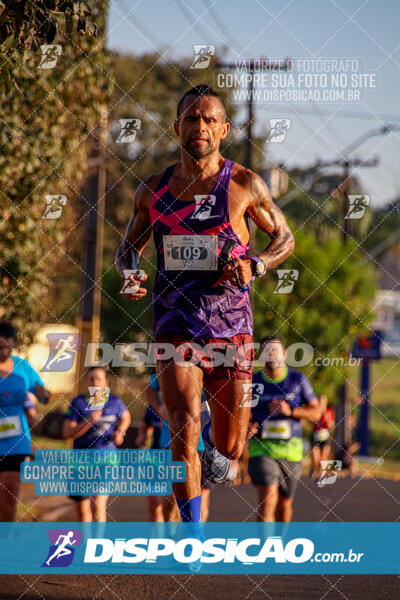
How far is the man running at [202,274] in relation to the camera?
4977 mm

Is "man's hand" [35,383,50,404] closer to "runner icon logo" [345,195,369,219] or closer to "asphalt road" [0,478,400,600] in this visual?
"asphalt road" [0,478,400,600]

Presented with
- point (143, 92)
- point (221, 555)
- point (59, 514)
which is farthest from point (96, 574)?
point (143, 92)

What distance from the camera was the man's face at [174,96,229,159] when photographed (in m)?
5.00

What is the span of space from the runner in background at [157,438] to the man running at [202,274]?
6.51ft

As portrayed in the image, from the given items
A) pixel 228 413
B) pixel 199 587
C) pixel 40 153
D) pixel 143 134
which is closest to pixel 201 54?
pixel 228 413

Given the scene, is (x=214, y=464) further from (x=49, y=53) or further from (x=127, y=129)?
(x=49, y=53)

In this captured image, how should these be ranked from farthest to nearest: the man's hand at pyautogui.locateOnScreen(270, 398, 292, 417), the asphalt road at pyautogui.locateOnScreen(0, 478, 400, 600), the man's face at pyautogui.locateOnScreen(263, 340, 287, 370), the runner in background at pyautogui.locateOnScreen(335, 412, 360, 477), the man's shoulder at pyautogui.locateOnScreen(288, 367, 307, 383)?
the runner in background at pyautogui.locateOnScreen(335, 412, 360, 477) < the man's shoulder at pyautogui.locateOnScreen(288, 367, 307, 383) < the man's hand at pyautogui.locateOnScreen(270, 398, 292, 417) < the man's face at pyautogui.locateOnScreen(263, 340, 287, 370) < the asphalt road at pyautogui.locateOnScreen(0, 478, 400, 600)

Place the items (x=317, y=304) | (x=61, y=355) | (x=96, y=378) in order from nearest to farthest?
1. (x=96, y=378)
2. (x=61, y=355)
3. (x=317, y=304)

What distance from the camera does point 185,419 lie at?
4949mm

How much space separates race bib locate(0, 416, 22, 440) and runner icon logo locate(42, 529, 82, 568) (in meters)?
1.17

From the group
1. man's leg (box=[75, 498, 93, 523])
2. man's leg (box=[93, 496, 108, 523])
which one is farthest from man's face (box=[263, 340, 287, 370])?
man's leg (box=[75, 498, 93, 523])

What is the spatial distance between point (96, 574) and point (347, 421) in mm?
18471

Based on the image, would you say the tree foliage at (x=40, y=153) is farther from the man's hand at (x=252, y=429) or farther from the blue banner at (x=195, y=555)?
the blue banner at (x=195, y=555)

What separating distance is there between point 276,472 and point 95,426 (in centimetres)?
161
